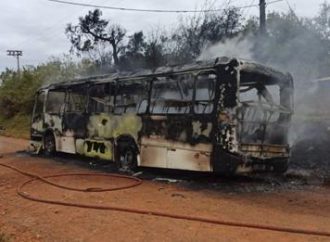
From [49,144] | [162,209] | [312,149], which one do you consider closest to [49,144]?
[49,144]

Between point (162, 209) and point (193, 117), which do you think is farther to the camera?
point (193, 117)

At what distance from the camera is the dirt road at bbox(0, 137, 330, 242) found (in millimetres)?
6980

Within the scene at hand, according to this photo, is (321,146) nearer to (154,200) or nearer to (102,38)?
(154,200)

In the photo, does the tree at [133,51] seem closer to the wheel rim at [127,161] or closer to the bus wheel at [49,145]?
the bus wheel at [49,145]

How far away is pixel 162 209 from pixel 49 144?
360 inches

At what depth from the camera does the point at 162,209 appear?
28.0 ft

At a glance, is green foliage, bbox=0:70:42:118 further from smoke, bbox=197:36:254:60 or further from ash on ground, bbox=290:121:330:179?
ash on ground, bbox=290:121:330:179

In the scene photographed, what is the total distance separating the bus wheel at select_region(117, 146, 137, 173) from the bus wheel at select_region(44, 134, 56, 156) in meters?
4.11

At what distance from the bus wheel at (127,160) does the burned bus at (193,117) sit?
0.08ft

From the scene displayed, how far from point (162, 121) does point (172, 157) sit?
0.84 metres

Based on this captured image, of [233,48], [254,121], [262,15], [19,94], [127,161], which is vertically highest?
[262,15]

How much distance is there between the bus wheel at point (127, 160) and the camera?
1273 cm

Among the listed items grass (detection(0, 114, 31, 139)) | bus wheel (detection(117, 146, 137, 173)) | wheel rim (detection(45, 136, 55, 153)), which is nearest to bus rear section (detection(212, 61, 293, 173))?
bus wheel (detection(117, 146, 137, 173))

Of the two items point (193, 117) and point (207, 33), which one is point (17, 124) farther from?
point (193, 117)
